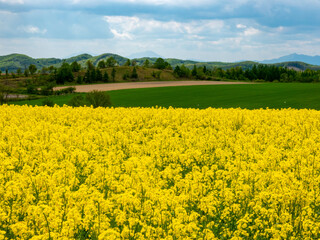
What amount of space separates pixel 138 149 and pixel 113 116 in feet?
27.4

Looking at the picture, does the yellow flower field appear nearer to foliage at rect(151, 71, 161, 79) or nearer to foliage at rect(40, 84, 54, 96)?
foliage at rect(40, 84, 54, 96)

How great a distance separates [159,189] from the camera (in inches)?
303

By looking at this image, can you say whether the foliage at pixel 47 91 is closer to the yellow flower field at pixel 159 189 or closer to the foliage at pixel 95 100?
the foliage at pixel 95 100

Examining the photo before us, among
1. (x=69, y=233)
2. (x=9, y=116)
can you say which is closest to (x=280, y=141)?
(x=69, y=233)

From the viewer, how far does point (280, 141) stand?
14.3 m

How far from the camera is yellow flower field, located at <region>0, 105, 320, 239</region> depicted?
20.1 feet

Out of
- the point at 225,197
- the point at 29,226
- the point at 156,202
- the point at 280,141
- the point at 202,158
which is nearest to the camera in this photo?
the point at 29,226

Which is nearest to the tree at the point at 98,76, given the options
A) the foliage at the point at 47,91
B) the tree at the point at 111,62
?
the foliage at the point at 47,91

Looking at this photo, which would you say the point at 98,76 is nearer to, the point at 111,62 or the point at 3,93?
the point at 111,62

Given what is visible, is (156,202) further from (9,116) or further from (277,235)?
(9,116)

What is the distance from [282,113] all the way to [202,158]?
11906 mm

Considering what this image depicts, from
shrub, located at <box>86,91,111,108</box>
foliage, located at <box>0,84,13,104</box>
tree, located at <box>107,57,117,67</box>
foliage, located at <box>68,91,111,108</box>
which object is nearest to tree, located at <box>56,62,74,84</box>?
tree, located at <box>107,57,117,67</box>

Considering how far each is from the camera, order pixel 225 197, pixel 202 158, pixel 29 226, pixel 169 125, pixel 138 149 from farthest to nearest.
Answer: pixel 169 125 < pixel 138 149 < pixel 202 158 < pixel 225 197 < pixel 29 226

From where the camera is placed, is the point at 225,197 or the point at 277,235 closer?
the point at 277,235
